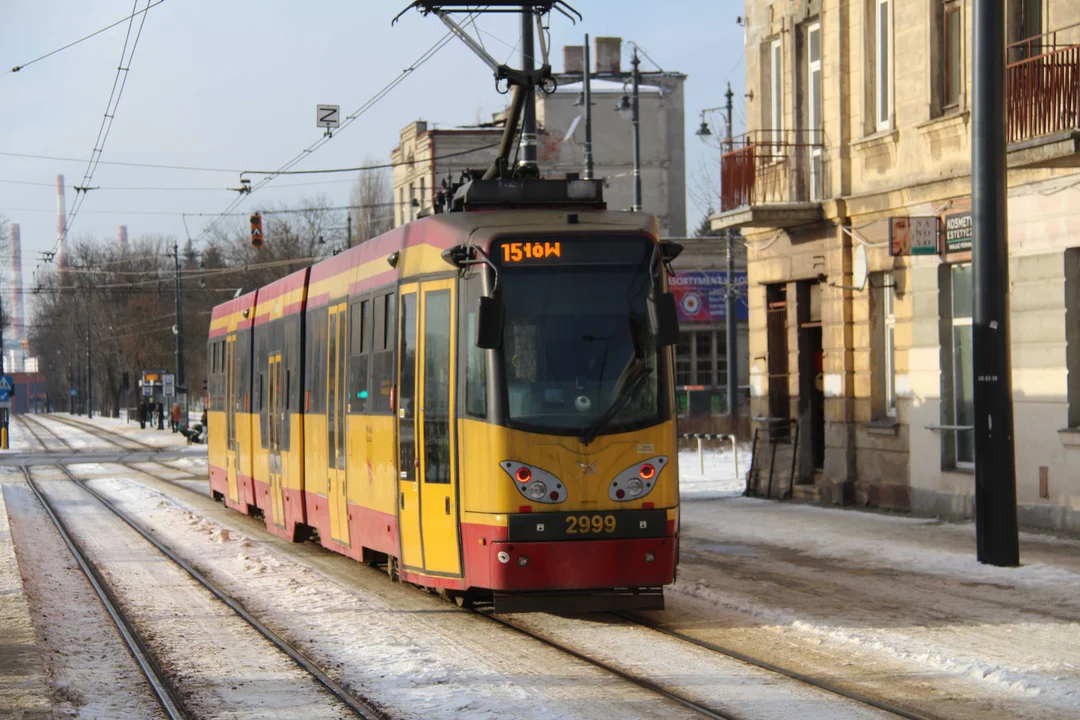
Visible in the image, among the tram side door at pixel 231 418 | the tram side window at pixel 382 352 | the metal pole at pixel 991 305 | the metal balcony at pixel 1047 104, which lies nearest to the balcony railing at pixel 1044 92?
the metal balcony at pixel 1047 104

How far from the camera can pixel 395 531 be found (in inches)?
484

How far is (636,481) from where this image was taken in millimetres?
10664

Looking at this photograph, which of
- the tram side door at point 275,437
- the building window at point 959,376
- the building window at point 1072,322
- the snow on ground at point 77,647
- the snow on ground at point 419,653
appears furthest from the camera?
the building window at point 959,376

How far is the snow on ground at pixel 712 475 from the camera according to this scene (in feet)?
80.9

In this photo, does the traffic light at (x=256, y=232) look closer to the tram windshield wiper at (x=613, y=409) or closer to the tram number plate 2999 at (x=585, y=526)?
the tram windshield wiper at (x=613, y=409)

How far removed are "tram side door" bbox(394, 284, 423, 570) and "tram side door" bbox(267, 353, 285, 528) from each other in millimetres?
6276

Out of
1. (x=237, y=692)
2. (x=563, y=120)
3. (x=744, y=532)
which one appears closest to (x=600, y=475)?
(x=237, y=692)

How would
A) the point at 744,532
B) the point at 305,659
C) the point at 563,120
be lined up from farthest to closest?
the point at 563,120 → the point at 744,532 → the point at 305,659

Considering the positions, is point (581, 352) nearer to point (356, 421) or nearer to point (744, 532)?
point (356, 421)

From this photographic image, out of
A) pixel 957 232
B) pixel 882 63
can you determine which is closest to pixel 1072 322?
pixel 957 232

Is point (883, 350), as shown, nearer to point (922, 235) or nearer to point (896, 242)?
point (896, 242)

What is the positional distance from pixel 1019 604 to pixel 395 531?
5092 mm

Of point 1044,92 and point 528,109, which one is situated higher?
point 528,109

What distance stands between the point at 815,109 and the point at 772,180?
1.28 meters
